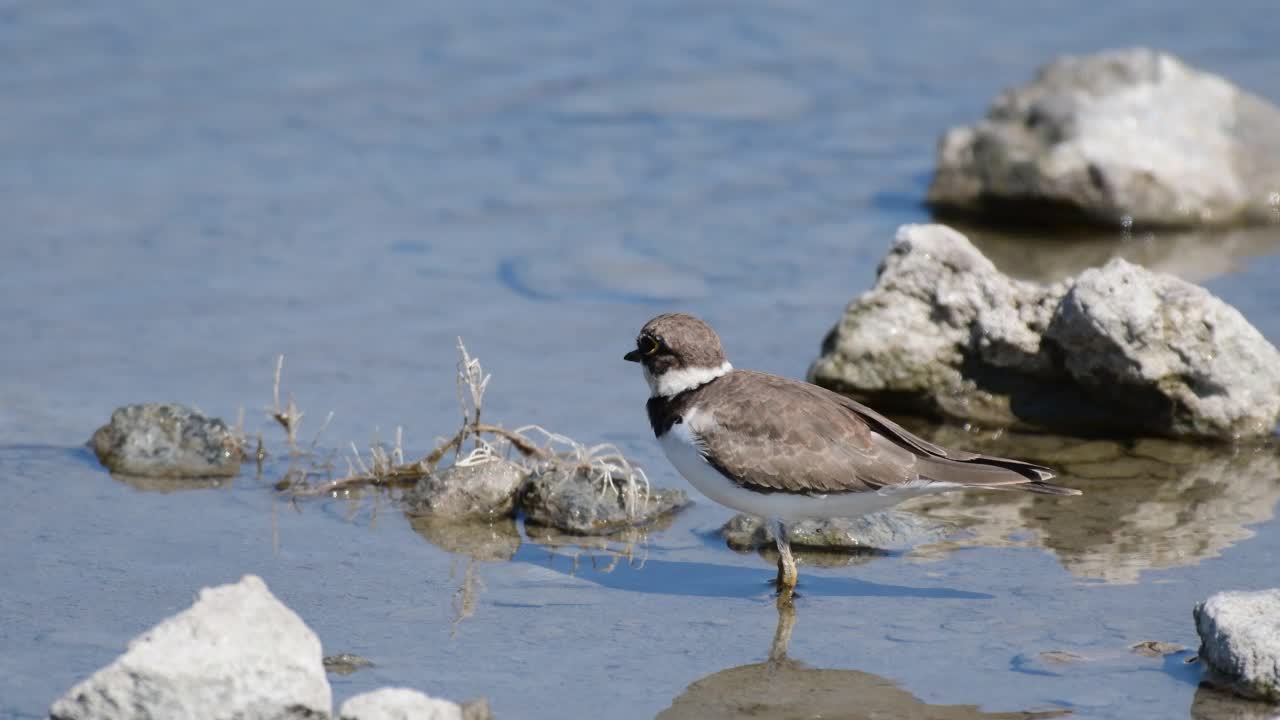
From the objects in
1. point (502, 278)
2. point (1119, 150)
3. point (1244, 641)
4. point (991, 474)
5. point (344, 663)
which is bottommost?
point (344, 663)

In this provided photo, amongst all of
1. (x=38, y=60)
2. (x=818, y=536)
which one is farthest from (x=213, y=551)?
(x=38, y=60)

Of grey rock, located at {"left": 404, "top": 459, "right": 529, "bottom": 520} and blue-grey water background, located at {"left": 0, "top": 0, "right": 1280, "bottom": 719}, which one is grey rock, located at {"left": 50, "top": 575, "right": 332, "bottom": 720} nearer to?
blue-grey water background, located at {"left": 0, "top": 0, "right": 1280, "bottom": 719}

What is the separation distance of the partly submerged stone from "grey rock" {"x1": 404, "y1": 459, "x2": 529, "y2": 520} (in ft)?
0.38

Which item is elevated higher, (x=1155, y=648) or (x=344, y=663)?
(x=1155, y=648)

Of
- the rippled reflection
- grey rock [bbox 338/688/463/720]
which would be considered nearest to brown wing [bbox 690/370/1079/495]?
the rippled reflection

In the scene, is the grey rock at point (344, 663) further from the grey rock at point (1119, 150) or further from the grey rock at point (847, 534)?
the grey rock at point (1119, 150)

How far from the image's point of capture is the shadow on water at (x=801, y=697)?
7000 millimetres

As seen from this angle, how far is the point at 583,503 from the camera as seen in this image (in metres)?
9.22

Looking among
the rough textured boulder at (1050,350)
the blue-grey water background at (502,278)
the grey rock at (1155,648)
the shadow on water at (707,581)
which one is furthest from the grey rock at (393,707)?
the rough textured boulder at (1050,350)

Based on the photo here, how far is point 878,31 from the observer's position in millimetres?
19531

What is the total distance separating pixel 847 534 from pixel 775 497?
898mm

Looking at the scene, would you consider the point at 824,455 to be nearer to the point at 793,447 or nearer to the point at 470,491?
the point at 793,447

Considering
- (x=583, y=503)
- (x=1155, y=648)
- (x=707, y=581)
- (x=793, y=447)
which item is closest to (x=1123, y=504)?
(x=1155, y=648)

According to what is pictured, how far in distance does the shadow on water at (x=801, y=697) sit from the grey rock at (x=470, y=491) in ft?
7.25
